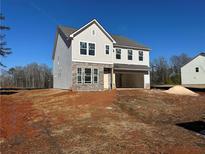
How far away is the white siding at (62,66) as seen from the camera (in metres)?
23.2

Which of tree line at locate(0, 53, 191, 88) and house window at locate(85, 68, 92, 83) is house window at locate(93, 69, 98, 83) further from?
tree line at locate(0, 53, 191, 88)

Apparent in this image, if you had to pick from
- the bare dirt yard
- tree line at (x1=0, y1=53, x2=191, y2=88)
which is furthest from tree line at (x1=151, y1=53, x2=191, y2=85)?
the bare dirt yard

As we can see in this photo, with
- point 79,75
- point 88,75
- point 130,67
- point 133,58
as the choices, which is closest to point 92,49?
point 88,75

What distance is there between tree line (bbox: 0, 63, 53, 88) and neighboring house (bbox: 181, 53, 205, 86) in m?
32.7

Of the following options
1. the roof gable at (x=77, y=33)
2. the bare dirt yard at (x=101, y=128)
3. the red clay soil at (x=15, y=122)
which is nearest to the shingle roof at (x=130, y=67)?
the roof gable at (x=77, y=33)

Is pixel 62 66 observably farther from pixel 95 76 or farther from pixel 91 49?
pixel 95 76

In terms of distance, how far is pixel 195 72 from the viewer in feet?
157

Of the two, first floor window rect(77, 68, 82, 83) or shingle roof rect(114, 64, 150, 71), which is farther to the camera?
shingle roof rect(114, 64, 150, 71)

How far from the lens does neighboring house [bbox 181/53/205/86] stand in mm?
46125

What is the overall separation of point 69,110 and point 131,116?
3.93 metres

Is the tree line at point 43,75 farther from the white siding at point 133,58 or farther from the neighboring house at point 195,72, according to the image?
the white siding at point 133,58

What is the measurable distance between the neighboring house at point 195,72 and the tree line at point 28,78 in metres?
32.7

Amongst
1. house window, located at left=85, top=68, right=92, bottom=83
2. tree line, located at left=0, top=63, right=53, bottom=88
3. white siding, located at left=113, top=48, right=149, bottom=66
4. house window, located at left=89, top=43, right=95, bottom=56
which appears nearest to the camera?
house window, located at left=85, top=68, right=92, bottom=83

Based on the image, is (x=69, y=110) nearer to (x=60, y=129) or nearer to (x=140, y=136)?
(x=60, y=129)
